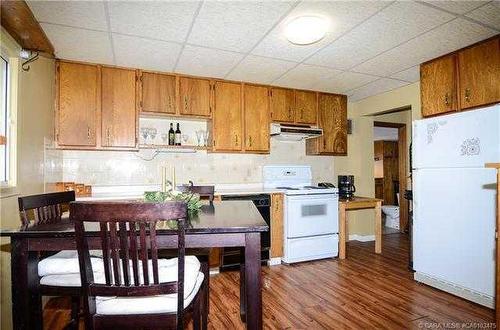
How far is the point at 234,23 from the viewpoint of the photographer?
7.07 feet

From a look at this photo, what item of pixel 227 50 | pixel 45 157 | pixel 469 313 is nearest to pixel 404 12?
pixel 227 50

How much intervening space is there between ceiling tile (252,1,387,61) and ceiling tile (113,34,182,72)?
84 centimetres

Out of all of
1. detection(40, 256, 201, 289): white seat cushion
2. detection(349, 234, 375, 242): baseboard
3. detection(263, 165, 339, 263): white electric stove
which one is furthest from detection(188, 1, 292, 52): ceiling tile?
detection(349, 234, 375, 242): baseboard

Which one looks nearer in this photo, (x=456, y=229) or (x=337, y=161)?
(x=456, y=229)

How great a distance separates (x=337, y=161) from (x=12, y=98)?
4.06 meters

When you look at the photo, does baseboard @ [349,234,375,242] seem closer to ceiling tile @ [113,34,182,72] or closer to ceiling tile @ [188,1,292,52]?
ceiling tile @ [188,1,292,52]

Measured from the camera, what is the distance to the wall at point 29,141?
1.74m

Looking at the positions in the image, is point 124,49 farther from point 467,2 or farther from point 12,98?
point 467,2

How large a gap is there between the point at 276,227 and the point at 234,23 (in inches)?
88.9

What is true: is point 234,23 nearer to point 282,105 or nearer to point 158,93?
point 158,93

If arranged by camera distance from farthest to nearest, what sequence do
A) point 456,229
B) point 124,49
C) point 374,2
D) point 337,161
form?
point 337,161
point 124,49
point 456,229
point 374,2

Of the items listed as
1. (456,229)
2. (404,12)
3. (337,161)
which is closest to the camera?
(404,12)

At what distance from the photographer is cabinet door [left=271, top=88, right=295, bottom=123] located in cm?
384

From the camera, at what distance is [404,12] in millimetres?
2018
